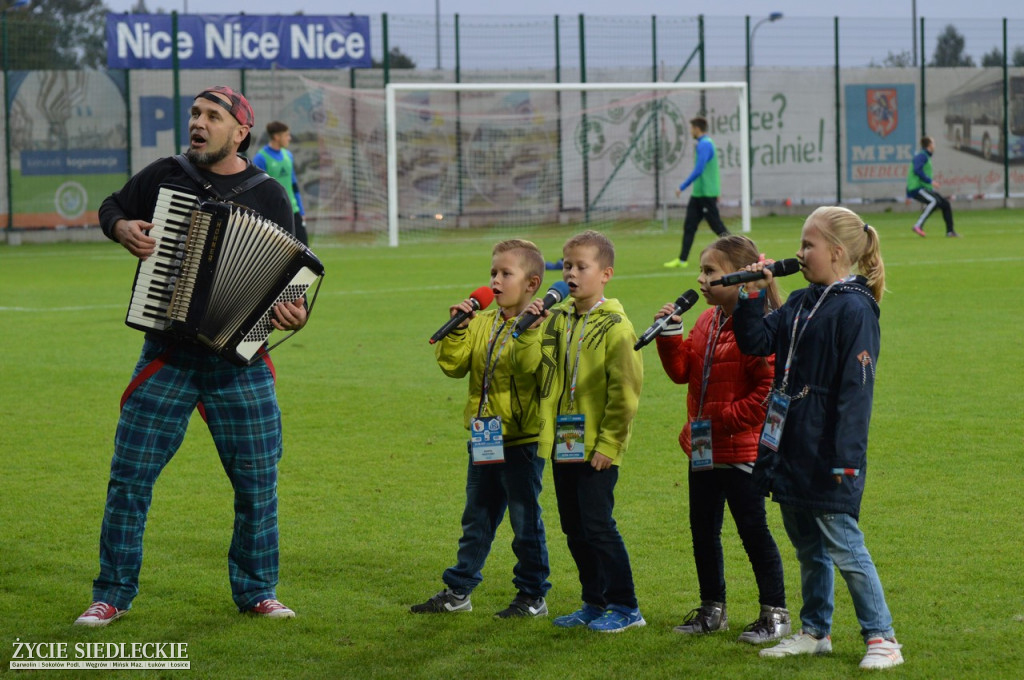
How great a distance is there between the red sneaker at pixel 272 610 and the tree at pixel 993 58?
124 ft

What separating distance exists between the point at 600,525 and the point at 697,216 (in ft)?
53.5

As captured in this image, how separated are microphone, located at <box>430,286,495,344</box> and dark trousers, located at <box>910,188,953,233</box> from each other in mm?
23099

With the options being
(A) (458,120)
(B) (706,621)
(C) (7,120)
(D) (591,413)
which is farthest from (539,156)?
(B) (706,621)

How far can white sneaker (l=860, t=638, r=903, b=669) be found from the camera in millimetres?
4418

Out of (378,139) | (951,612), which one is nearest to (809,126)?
(378,139)

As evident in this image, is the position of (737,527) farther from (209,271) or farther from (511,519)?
(209,271)

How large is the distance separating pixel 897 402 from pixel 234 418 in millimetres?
5520

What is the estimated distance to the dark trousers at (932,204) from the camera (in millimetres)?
26625

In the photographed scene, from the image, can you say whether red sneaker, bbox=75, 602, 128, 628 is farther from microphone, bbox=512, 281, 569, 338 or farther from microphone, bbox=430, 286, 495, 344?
microphone, bbox=512, 281, 569, 338

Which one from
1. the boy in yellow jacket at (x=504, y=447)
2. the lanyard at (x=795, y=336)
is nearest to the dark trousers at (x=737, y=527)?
the lanyard at (x=795, y=336)

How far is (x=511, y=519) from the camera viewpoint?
5199mm

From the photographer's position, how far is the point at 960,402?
910 centimetres

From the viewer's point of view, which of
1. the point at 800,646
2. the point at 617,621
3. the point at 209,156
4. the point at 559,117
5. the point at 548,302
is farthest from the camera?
the point at 559,117

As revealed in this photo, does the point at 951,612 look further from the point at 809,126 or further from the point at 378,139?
the point at 809,126
